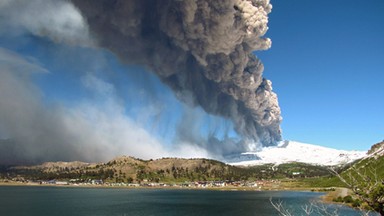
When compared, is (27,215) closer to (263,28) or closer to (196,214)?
(196,214)

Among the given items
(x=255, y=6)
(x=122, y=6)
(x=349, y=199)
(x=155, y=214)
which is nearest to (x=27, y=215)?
(x=155, y=214)

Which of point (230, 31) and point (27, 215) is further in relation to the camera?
point (230, 31)

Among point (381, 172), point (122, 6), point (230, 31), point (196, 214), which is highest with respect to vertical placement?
point (122, 6)

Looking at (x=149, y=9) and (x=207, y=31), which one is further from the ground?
(x=149, y=9)

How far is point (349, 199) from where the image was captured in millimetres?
117500

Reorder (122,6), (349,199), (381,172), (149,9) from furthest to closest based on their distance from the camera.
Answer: (149,9) → (122,6) → (381,172) → (349,199)

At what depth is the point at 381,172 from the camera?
478ft

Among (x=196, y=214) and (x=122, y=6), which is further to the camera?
(x=122, y=6)

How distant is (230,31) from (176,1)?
106ft

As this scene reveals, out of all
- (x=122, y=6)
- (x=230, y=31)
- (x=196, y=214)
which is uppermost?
(x=122, y=6)

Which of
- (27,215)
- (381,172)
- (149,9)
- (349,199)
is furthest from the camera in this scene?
(149,9)

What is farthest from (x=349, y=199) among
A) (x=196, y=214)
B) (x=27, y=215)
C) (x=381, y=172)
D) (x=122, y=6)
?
(x=122, y=6)

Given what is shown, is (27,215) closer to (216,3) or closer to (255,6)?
(216,3)

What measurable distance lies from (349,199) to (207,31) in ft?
356
